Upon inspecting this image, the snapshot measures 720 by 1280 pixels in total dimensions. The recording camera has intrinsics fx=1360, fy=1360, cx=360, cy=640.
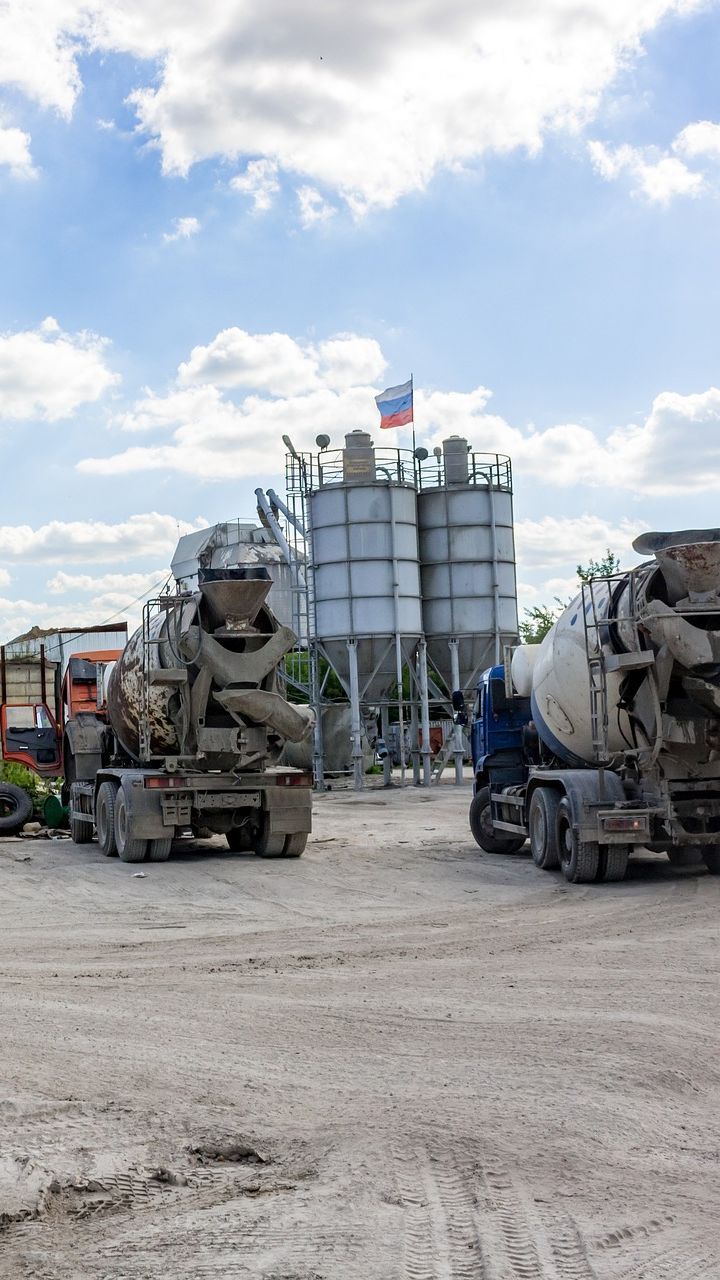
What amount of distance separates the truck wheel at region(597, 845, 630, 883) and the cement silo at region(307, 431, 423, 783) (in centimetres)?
1997

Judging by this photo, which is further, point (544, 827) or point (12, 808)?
point (12, 808)

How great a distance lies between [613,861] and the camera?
14.9m

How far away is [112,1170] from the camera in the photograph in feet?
18.1

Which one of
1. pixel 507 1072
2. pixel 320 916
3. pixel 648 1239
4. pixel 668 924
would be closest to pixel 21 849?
pixel 320 916

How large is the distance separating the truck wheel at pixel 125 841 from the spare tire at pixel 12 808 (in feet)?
17.1

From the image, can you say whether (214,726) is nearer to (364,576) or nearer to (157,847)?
(157,847)

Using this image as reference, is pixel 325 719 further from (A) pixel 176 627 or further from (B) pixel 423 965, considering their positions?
(B) pixel 423 965

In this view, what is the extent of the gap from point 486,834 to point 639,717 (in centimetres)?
504

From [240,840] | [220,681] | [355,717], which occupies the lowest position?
[240,840]

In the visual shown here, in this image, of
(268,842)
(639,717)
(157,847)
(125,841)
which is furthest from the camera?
(268,842)

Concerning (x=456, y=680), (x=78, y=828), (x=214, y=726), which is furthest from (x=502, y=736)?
(x=456, y=680)

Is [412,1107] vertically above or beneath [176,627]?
beneath

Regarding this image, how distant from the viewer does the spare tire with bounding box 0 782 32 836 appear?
74.8 ft

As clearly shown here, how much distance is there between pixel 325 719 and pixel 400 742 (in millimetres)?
2635
